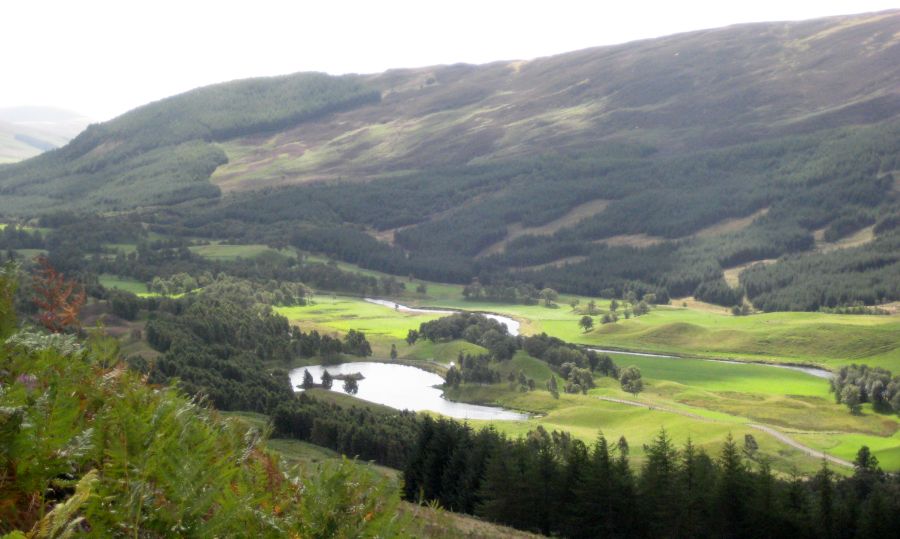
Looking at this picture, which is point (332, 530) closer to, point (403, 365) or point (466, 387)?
point (466, 387)

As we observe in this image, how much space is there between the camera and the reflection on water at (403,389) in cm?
11688

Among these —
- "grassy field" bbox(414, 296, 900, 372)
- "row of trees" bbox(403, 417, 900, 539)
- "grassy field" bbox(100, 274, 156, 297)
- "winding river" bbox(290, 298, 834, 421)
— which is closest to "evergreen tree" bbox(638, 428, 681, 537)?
"row of trees" bbox(403, 417, 900, 539)

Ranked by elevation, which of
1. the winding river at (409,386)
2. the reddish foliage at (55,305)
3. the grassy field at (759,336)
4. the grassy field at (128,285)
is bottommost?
the grassy field at (759,336)

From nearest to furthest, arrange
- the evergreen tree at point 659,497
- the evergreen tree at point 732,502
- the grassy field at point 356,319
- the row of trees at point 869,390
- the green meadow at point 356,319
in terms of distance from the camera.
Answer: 1. the evergreen tree at point 659,497
2. the evergreen tree at point 732,502
3. the row of trees at point 869,390
4. the green meadow at point 356,319
5. the grassy field at point 356,319

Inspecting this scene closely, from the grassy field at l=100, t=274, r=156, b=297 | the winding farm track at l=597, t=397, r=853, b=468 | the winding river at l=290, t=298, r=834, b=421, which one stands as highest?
the grassy field at l=100, t=274, r=156, b=297

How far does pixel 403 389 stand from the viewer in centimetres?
13038

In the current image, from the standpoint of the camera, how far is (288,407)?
296ft

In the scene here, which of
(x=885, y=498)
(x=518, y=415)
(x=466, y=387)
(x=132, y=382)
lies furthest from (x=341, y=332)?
(x=132, y=382)

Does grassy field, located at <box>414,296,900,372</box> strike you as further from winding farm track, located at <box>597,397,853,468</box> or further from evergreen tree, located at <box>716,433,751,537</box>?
evergreen tree, located at <box>716,433,751,537</box>

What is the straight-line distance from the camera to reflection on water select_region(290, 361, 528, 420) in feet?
383

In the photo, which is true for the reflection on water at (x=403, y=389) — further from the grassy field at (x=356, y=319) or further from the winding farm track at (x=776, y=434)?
the grassy field at (x=356, y=319)

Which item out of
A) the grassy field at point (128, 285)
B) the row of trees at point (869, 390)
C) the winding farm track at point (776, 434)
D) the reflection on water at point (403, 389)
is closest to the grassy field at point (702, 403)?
the winding farm track at point (776, 434)

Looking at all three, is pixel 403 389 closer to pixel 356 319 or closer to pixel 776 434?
pixel 356 319

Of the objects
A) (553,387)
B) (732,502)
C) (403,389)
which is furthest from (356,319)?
(732,502)
